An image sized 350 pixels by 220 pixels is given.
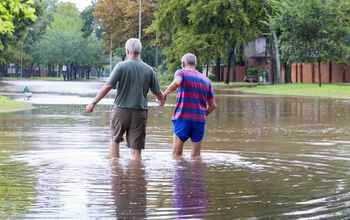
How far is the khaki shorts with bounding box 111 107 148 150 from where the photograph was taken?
7152 mm

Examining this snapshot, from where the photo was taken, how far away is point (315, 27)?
41.8 m

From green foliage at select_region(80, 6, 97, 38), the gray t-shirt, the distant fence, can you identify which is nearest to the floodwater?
the gray t-shirt

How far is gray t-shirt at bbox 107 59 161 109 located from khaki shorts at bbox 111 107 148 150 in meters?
0.08

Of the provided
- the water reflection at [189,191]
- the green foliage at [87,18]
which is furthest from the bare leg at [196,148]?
the green foliage at [87,18]

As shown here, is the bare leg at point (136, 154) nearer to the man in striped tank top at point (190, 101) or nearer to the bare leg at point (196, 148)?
the man in striped tank top at point (190, 101)

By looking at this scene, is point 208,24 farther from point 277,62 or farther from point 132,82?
point 132,82

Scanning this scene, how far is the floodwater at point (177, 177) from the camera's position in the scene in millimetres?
4930

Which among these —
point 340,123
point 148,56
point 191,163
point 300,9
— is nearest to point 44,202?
point 191,163

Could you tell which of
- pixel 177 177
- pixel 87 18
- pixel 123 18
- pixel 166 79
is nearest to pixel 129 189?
pixel 177 177

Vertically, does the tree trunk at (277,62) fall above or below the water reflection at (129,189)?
above

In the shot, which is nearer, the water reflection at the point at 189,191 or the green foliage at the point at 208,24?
the water reflection at the point at 189,191

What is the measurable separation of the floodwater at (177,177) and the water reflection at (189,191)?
1cm

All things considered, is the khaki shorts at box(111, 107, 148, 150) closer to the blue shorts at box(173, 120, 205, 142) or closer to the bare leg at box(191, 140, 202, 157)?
the blue shorts at box(173, 120, 205, 142)

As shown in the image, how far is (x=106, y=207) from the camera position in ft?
16.4
